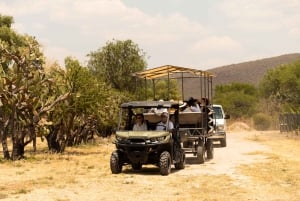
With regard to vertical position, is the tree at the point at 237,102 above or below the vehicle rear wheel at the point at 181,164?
above

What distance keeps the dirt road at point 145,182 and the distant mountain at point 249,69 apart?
8721cm

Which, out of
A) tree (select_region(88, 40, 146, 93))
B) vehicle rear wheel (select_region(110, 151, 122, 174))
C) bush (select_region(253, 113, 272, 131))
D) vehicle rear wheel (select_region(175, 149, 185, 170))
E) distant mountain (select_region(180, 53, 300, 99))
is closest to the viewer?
vehicle rear wheel (select_region(110, 151, 122, 174))

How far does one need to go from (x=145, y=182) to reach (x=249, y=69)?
101m

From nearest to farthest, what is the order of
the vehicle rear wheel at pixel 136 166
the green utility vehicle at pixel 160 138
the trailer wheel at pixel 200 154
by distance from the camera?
the green utility vehicle at pixel 160 138 → the vehicle rear wheel at pixel 136 166 → the trailer wheel at pixel 200 154

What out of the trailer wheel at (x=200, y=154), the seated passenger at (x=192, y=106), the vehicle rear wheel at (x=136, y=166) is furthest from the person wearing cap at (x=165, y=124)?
the seated passenger at (x=192, y=106)

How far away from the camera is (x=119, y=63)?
4550 cm

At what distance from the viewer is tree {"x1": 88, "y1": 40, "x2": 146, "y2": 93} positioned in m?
45.1

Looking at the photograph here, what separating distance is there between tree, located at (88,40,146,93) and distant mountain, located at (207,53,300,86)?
61.5 m

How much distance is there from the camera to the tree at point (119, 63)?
1775 inches

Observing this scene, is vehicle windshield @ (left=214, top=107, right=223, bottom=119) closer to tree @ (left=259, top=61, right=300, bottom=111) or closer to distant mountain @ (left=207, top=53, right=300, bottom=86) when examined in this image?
tree @ (left=259, top=61, right=300, bottom=111)

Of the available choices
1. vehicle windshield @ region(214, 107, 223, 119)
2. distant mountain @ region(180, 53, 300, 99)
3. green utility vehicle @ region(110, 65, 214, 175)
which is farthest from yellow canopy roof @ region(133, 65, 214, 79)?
distant mountain @ region(180, 53, 300, 99)

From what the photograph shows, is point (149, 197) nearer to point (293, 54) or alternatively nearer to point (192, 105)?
point (192, 105)

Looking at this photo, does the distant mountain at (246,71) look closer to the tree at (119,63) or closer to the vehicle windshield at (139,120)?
the tree at (119,63)

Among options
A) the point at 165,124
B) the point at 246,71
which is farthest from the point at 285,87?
the point at 246,71
